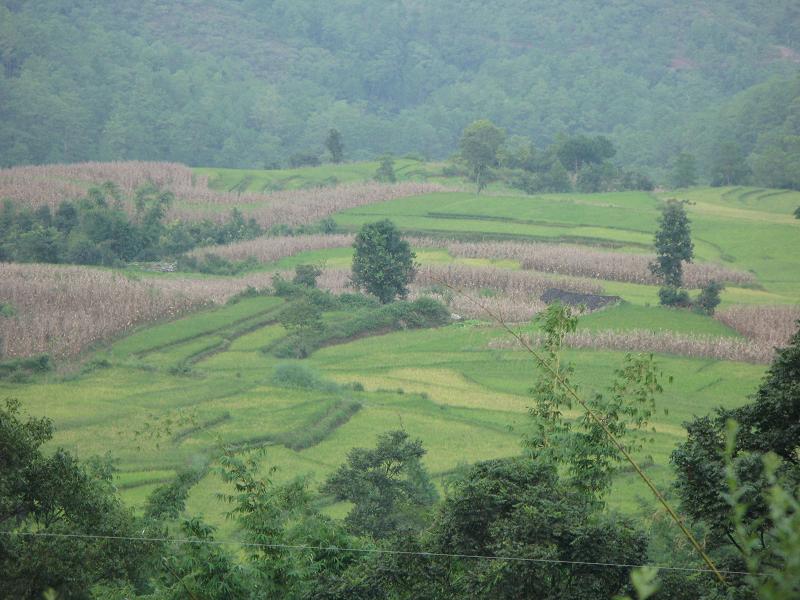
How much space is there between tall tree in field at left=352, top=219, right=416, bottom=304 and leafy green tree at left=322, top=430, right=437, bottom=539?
1642cm

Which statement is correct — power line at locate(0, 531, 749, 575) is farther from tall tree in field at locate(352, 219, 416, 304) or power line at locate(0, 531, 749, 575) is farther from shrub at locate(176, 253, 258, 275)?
shrub at locate(176, 253, 258, 275)

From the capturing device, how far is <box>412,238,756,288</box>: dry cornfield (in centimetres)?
3135

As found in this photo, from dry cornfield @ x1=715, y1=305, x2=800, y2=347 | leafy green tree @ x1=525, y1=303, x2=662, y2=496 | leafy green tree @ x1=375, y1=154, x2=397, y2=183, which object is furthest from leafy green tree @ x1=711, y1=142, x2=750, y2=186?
leafy green tree @ x1=525, y1=303, x2=662, y2=496

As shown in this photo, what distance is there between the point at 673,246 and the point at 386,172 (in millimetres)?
21570

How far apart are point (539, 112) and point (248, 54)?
77.9 feet

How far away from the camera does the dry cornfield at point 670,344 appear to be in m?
23.7

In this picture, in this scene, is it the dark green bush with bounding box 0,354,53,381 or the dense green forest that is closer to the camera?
the dark green bush with bounding box 0,354,53,381

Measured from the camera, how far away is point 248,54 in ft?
283

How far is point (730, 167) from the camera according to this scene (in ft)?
170

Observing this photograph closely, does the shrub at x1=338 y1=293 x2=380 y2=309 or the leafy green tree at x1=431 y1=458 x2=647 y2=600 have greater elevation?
the leafy green tree at x1=431 y1=458 x2=647 y2=600

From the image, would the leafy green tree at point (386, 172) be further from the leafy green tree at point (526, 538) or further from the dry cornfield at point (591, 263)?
the leafy green tree at point (526, 538)

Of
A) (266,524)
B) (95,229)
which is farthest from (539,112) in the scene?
(266,524)

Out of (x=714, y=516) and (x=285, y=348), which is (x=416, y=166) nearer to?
(x=285, y=348)

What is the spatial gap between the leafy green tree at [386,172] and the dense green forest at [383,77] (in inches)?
544
